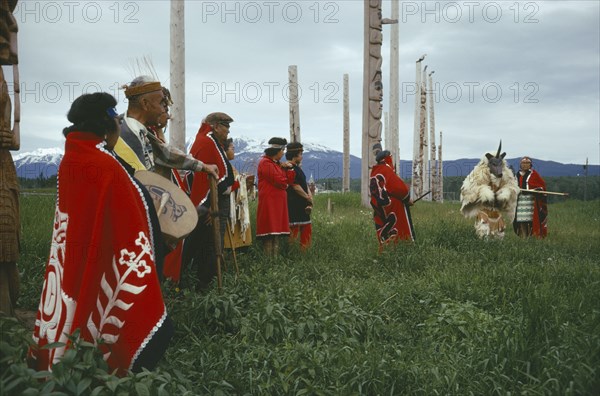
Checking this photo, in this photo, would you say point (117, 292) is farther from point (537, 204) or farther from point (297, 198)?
point (537, 204)

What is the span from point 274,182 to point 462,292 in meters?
3.36

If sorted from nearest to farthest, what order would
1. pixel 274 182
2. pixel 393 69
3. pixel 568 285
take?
pixel 568 285
pixel 274 182
pixel 393 69

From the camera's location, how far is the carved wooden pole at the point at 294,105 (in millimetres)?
17312

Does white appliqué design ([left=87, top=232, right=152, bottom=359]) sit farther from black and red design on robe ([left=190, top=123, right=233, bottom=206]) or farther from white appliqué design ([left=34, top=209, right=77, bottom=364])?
black and red design on robe ([left=190, top=123, right=233, bottom=206])

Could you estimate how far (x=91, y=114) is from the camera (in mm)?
3166

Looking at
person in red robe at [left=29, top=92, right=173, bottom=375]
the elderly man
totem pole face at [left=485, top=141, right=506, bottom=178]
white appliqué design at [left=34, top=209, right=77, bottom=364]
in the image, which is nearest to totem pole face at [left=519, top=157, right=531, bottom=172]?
totem pole face at [left=485, top=141, right=506, bottom=178]

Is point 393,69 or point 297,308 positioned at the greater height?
point 393,69

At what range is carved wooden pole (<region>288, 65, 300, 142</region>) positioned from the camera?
17312 millimetres

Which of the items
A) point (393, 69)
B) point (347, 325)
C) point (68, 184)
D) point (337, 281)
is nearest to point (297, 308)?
point (347, 325)

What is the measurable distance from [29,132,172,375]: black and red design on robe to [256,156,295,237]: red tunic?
15.8 ft

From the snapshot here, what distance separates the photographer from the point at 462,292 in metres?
5.68

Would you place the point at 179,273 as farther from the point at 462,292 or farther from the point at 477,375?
the point at 477,375

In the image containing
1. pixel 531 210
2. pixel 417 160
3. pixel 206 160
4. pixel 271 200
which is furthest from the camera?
pixel 417 160

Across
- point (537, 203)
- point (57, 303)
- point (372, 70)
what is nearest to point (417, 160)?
point (372, 70)
